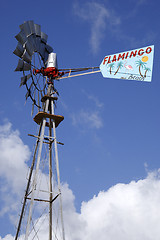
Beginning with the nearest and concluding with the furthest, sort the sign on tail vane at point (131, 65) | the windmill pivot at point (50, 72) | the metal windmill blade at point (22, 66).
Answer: the sign on tail vane at point (131, 65) → the metal windmill blade at point (22, 66) → the windmill pivot at point (50, 72)

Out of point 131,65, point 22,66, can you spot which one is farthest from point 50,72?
point 131,65

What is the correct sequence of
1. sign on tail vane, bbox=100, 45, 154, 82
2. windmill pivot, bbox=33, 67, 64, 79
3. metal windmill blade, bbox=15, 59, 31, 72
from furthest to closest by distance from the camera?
windmill pivot, bbox=33, 67, 64, 79 < metal windmill blade, bbox=15, 59, 31, 72 < sign on tail vane, bbox=100, 45, 154, 82

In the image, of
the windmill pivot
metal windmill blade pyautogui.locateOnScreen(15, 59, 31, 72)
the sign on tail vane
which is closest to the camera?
the sign on tail vane

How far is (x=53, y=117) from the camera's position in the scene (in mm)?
27812

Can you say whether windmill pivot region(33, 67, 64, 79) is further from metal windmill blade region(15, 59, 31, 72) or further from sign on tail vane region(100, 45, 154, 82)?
sign on tail vane region(100, 45, 154, 82)

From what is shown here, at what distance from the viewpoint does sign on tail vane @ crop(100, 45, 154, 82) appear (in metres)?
26.3

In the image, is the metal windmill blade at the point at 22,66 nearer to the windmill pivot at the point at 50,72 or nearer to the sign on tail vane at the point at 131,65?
the windmill pivot at the point at 50,72

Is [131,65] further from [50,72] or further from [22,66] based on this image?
[22,66]

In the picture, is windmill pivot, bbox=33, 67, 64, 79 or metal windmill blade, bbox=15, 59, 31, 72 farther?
windmill pivot, bbox=33, 67, 64, 79

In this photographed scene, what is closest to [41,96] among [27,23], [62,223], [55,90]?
[55,90]

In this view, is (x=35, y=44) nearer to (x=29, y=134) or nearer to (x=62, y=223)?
(x=29, y=134)

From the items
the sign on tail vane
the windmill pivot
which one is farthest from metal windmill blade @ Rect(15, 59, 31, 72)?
the sign on tail vane

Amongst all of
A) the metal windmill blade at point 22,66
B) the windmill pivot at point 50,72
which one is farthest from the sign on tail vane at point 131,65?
the metal windmill blade at point 22,66

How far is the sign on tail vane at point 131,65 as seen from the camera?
26.3m
